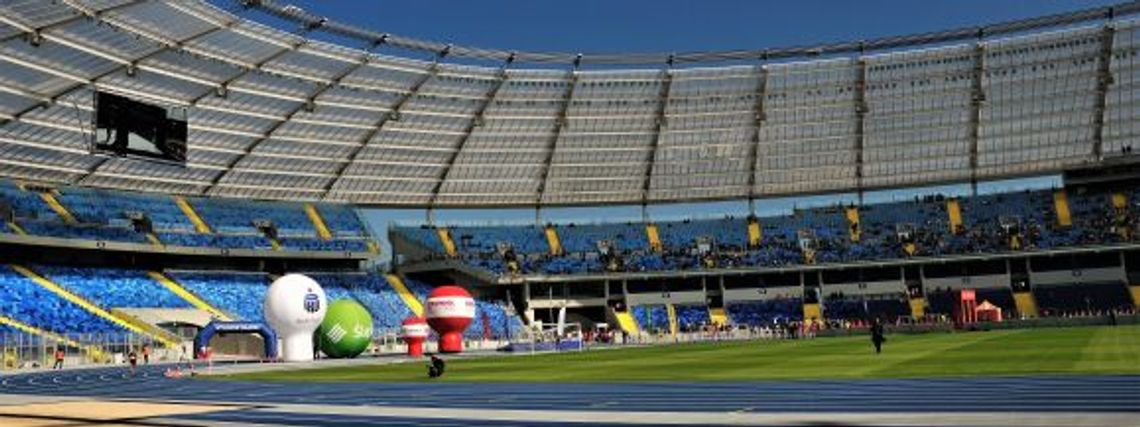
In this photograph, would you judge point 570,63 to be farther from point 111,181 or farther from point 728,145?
point 111,181

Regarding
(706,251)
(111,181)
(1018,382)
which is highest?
(111,181)

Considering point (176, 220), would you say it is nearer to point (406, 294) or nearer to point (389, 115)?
point (389, 115)

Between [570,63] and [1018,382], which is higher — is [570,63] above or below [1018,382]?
above

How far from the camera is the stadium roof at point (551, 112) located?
54469mm

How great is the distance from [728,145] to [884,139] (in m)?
11.5

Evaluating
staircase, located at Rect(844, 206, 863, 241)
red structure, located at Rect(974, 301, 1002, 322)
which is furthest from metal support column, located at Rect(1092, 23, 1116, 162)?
staircase, located at Rect(844, 206, 863, 241)

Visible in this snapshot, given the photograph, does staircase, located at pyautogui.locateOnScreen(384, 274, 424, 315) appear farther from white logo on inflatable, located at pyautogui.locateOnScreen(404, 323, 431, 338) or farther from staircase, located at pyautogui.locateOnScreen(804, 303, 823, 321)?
staircase, located at pyautogui.locateOnScreen(804, 303, 823, 321)

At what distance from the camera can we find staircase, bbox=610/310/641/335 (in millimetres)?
84562

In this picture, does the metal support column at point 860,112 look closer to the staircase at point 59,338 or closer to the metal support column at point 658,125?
the metal support column at point 658,125

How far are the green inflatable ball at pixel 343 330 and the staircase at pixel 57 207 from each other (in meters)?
26.5

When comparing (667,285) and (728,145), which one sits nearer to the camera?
(728,145)

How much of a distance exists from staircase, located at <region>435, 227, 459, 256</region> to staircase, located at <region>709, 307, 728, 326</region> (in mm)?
22331

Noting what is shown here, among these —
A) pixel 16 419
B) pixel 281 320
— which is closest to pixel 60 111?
pixel 281 320

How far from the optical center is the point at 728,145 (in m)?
77.9
